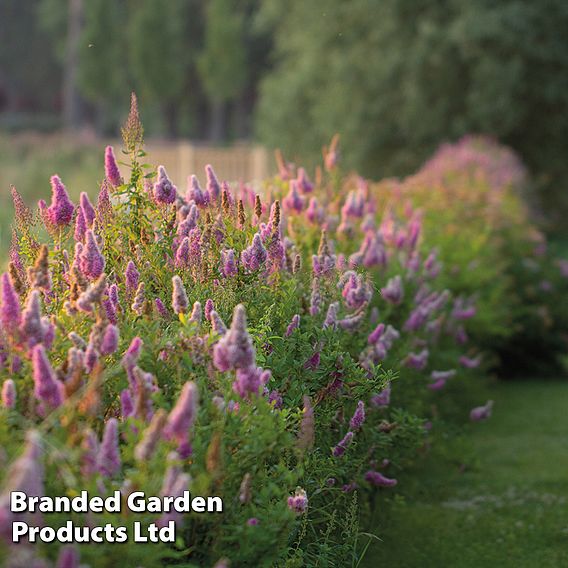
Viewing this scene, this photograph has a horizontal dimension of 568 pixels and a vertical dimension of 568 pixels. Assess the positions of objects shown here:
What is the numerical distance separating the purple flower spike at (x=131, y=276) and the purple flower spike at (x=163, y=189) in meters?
0.40

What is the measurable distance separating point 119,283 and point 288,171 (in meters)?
2.72

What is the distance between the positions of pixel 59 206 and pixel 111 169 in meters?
0.32

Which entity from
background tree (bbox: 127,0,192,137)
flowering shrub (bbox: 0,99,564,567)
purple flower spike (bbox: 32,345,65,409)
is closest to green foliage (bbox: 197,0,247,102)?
background tree (bbox: 127,0,192,137)

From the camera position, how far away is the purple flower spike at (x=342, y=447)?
3579 mm

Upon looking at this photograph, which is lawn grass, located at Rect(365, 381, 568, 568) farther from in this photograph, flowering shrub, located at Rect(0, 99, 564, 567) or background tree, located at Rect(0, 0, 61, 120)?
background tree, located at Rect(0, 0, 61, 120)

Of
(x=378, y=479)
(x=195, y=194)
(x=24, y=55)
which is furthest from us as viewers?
(x=24, y=55)

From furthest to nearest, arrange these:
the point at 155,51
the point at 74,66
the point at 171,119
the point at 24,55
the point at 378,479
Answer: the point at 24,55 → the point at 171,119 → the point at 74,66 → the point at 155,51 → the point at 378,479

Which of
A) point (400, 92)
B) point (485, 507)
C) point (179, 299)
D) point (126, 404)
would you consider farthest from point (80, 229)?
point (400, 92)

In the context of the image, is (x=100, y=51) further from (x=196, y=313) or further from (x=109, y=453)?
(x=109, y=453)

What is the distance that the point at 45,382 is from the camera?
249 centimetres

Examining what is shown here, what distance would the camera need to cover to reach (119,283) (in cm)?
365

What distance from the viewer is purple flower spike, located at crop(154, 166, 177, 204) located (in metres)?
3.76

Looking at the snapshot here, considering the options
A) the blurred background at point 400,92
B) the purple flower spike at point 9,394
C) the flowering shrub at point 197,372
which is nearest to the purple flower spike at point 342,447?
the flowering shrub at point 197,372

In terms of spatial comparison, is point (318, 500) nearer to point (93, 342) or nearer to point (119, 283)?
point (119, 283)
